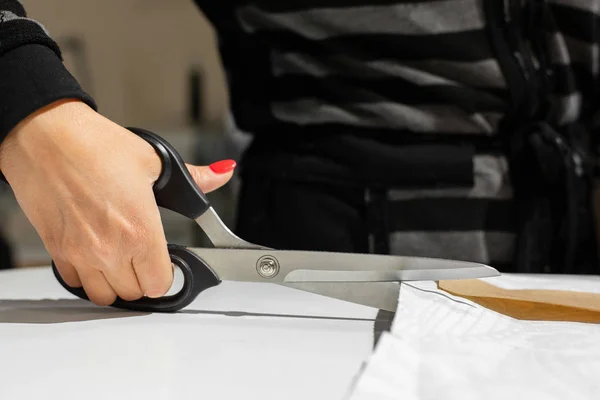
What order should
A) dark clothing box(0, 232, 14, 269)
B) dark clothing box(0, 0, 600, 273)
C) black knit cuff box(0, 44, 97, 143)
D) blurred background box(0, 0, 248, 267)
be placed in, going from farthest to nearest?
blurred background box(0, 0, 248, 267) → dark clothing box(0, 232, 14, 269) → dark clothing box(0, 0, 600, 273) → black knit cuff box(0, 44, 97, 143)

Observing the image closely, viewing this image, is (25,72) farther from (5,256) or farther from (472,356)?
(5,256)

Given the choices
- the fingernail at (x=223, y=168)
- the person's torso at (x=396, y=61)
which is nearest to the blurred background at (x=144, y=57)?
the person's torso at (x=396, y=61)

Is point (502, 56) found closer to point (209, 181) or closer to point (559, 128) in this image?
point (559, 128)

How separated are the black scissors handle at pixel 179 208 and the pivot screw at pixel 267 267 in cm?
3

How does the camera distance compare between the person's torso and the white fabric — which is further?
the person's torso

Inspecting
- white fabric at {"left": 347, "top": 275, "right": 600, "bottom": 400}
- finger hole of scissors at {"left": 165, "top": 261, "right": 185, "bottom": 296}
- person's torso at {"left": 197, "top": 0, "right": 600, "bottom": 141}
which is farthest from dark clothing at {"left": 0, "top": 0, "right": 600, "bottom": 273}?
white fabric at {"left": 347, "top": 275, "right": 600, "bottom": 400}

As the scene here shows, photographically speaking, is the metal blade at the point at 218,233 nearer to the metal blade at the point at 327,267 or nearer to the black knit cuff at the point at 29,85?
the metal blade at the point at 327,267

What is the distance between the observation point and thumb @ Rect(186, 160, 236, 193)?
50 cm

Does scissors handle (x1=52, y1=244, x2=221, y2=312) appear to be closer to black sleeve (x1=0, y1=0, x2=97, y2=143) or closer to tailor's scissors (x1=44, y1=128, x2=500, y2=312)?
tailor's scissors (x1=44, y1=128, x2=500, y2=312)

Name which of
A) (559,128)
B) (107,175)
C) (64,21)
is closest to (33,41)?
(107,175)

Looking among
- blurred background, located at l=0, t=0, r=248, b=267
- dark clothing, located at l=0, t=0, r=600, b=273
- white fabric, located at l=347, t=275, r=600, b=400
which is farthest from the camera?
blurred background, located at l=0, t=0, r=248, b=267

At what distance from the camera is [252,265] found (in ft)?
1.54

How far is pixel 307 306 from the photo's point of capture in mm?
497

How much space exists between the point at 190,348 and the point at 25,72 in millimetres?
217
